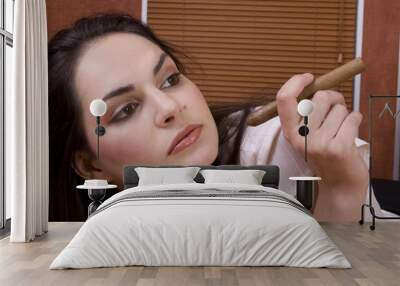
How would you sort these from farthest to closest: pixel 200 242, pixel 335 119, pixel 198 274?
pixel 335 119 → pixel 200 242 → pixel 198 274

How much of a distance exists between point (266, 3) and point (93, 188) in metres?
2.85

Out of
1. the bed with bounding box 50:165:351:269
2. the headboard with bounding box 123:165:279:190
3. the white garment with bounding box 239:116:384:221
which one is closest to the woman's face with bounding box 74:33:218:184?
the headboard with bounding box 123:165:279:190

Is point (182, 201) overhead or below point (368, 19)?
below

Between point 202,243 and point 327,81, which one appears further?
point 327,81

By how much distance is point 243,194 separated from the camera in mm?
4496

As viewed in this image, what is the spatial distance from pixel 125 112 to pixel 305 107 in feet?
6.32

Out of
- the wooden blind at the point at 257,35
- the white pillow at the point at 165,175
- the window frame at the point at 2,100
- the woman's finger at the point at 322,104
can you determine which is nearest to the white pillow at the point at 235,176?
the white pillow at the point at 165,175

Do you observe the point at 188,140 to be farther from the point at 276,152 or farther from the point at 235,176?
the point at 276,152

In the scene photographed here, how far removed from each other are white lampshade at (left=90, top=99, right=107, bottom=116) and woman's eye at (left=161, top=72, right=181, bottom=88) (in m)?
0.72

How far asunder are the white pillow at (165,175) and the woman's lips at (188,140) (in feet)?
1.39

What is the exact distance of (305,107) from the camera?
6.00 metres

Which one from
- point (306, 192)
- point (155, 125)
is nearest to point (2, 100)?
point (155, 125)

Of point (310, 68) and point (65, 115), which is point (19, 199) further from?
point (310, 68)

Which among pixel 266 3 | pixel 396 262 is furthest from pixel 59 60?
pixel 396 262
